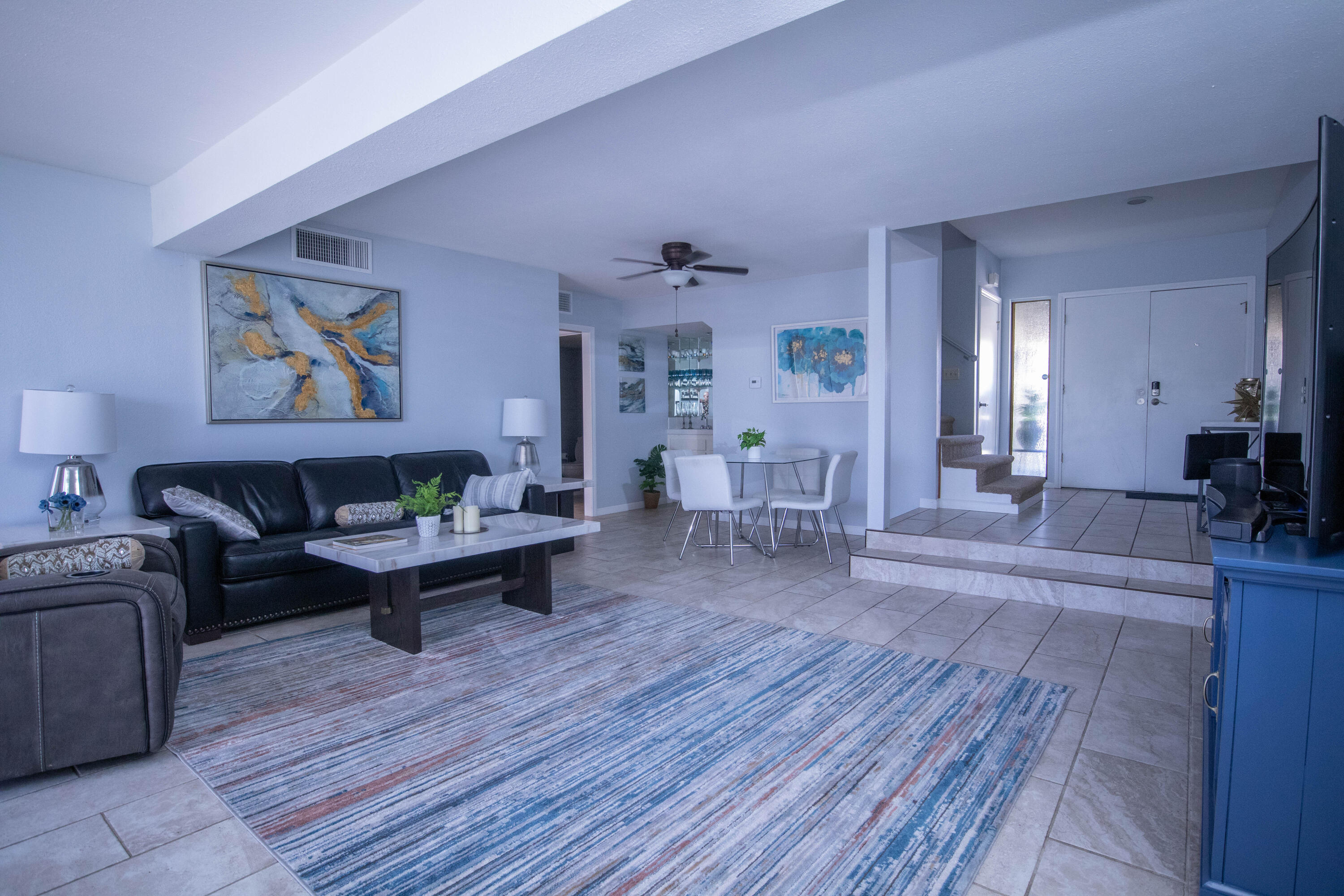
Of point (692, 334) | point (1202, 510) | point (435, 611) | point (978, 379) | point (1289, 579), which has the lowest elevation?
point (435, 611)

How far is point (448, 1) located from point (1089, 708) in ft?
10.9

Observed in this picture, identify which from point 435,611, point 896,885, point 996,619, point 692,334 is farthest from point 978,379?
→ point 896,885

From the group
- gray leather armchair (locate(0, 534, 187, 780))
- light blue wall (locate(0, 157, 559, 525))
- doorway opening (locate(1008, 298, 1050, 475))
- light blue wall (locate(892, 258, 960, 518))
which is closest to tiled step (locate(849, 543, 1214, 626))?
light blue wall (locate(892, 258, 960, 518))

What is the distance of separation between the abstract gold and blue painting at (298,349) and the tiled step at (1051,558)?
148 inches

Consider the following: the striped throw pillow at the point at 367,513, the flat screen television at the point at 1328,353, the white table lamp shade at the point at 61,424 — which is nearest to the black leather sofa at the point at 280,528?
the striped throw pillow at the point at 367,513

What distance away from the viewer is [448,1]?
213 centimetres

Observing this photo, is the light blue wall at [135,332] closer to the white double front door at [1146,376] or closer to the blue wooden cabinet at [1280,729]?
the blue wooden cabinet at [1280,729]

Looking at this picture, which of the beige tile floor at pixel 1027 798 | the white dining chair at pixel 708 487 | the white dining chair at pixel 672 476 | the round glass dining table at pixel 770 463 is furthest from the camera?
the white dining chair at pixel 672 476

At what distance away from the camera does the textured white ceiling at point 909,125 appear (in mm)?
2307

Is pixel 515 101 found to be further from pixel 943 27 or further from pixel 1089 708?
pixel 1089 708

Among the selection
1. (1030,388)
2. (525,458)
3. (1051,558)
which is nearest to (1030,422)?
(1030,388)

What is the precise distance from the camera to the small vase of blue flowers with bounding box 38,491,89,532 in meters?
3.18

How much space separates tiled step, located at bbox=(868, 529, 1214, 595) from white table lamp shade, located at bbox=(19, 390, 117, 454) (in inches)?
179

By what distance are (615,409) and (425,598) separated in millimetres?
4485
